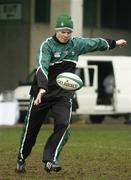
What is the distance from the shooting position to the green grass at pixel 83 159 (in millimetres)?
10516

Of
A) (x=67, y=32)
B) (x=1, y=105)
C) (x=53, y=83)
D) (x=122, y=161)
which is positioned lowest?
(x=1, y=105)

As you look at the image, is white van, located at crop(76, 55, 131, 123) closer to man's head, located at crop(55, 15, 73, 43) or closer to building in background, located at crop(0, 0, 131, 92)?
building in background, located at crop(0, 0, 131, 92)

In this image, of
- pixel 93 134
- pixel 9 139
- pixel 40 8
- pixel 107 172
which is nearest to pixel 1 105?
pixel 93 134

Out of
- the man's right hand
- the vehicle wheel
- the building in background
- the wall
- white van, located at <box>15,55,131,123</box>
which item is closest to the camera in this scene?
the man's right hand

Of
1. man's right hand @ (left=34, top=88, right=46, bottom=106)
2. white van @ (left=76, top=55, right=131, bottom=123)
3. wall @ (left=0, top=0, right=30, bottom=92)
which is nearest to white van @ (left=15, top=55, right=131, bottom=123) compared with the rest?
white van @ (left=76, top=55, right=131, bottom=123)

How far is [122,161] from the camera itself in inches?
496

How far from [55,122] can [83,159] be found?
108 inches

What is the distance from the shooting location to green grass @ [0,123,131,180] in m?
10.5

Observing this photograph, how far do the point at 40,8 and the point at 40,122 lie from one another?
89.6 ft

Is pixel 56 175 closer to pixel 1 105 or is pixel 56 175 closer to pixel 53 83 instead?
pixel 53 83

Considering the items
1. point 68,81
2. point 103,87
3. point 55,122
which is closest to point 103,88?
point 103,87

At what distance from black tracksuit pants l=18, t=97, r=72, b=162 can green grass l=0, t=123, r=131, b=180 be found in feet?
1.17

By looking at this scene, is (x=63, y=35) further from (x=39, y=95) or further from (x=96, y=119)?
(x=96, y=119)

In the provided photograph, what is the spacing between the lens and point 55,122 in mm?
10359
